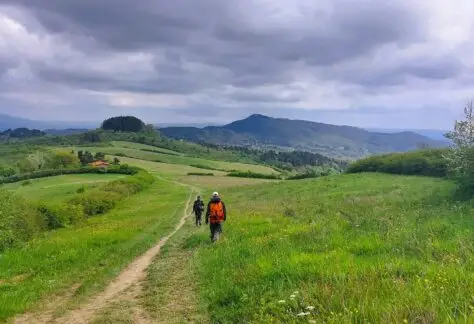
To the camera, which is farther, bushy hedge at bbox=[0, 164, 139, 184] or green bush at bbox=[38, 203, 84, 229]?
bushy hedge at bbox=[0, 164, 139, 184]

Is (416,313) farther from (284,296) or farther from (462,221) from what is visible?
(462,221)

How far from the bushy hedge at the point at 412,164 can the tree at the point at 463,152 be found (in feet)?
106

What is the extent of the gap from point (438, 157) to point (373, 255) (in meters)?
71.7

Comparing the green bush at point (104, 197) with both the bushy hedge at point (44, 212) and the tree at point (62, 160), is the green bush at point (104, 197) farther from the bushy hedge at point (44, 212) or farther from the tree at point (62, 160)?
the tree at point (62, 160)

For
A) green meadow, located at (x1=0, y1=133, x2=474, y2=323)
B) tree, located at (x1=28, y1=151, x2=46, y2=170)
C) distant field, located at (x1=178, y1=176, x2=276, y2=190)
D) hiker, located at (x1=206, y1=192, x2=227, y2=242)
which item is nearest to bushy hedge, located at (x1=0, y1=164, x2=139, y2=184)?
distant field, located at (x1=178, y1=176, x2=276, y2=190)

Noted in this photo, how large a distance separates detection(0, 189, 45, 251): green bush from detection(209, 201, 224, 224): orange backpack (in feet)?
45.5

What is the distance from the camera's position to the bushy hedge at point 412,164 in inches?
2923

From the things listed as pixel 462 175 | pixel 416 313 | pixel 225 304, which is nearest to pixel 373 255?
pixel 225 304

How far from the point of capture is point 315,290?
9.15m

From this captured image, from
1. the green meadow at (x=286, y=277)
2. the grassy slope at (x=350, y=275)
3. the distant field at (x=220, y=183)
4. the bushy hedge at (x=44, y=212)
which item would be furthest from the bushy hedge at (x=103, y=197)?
the grassy slope at (x=350, y=275)

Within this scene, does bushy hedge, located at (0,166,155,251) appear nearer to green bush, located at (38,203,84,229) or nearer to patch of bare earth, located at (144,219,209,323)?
green bush, located at (38,203,84,229)

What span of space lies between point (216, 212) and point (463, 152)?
2440cm

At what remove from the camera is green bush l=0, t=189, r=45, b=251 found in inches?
1204

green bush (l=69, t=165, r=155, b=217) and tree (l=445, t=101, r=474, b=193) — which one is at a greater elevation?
tree (l=445, t=101, r=474, b=193)
